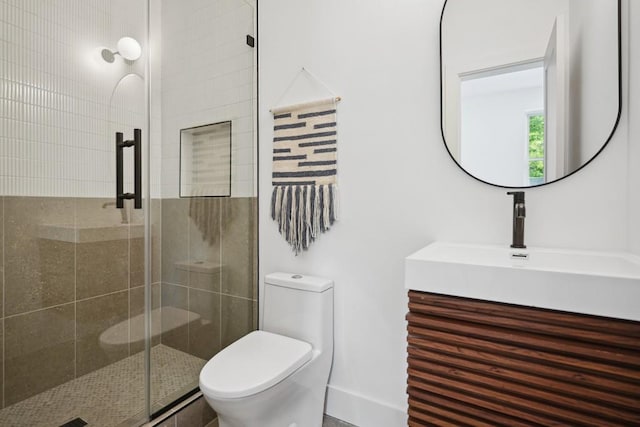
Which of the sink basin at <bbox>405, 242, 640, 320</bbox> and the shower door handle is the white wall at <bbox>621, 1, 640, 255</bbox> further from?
the shower door handle

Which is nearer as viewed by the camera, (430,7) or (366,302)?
(430,7)

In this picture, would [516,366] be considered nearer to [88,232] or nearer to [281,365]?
[281,365]

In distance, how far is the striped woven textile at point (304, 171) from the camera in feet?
5.46

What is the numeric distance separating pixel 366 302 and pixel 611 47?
4.54 feet

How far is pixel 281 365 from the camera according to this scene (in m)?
1.29

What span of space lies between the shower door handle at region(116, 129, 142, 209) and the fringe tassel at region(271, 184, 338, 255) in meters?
0.71

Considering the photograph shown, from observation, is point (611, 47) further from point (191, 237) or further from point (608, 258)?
point (191, 237)

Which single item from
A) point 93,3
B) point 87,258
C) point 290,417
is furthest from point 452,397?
point 93,3

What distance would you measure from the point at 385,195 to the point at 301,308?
69cm

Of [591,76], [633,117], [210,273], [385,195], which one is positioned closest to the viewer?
[633,117]

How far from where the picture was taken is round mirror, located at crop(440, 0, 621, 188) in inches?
46.5

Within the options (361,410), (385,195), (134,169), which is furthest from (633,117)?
(134,169)

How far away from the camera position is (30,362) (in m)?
1.05

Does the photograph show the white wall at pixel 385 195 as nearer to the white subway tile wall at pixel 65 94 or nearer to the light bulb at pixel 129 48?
the light bulb at pixel 129 48
